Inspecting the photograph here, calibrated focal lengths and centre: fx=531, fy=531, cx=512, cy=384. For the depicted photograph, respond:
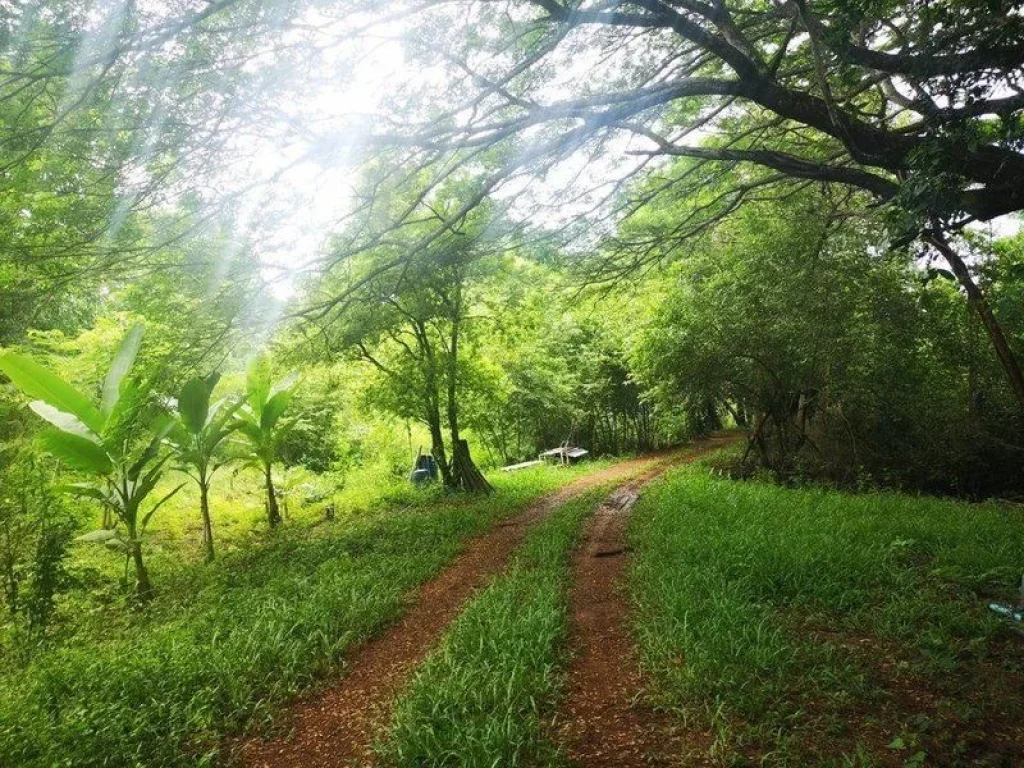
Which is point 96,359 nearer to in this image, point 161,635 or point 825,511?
point 161,635

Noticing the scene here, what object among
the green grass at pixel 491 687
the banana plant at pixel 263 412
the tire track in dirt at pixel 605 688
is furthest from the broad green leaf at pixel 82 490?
the tire track in dirt at pixel 605 688

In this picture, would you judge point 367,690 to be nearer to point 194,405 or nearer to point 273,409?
point 194,405

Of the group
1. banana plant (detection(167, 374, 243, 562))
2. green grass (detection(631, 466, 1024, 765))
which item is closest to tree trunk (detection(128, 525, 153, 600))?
banana plant (detection(167, 374, 243, 562))

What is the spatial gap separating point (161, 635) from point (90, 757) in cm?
197

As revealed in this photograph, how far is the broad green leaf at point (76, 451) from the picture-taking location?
619cm

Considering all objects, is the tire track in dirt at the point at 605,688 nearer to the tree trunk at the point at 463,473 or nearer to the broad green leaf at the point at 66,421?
the tree trunk at the point at 463,473

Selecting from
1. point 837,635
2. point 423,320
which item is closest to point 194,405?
point 423,320

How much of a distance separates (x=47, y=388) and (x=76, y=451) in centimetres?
80

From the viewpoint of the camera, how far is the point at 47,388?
6.24 meters

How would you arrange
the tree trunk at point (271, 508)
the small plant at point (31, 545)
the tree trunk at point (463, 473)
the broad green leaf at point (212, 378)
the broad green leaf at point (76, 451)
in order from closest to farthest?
the small plant at point (31, 545) → the broad green leaf at point (76, 451) → the broad green leaf at point (212, 378) → the tree trunk at point (271, 508) → the tree trunk at point (463, 473)

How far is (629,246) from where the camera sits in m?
7.65

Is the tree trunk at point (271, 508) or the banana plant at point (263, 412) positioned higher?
the banana plant at point (263, 412)

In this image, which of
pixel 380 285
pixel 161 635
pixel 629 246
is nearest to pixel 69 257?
pixel 380 285

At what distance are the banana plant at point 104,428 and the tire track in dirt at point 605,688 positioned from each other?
556 centimetres
